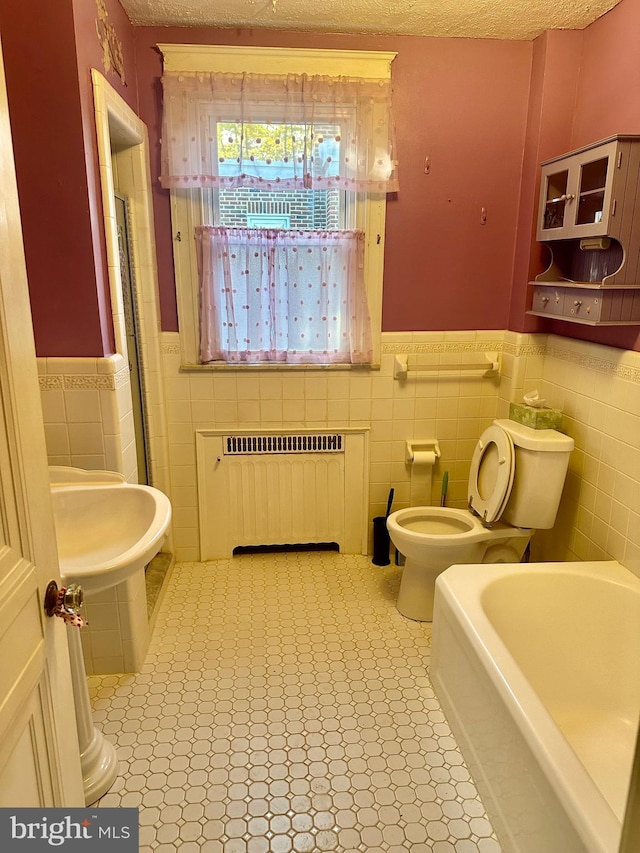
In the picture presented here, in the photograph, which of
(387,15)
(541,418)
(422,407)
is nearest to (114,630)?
(422,407)

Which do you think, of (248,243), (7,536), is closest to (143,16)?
(248,243)

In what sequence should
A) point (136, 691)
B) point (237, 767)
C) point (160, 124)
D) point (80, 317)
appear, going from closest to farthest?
point (237, 767) < point (80, 317) < point (136, 691) < point (160, 124)

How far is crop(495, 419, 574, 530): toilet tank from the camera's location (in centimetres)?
231

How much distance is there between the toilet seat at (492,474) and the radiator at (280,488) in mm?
608

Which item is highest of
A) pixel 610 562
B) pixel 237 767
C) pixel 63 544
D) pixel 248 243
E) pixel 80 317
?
pixel 248 243

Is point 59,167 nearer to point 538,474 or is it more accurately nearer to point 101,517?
point 101,517

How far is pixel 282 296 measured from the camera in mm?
2740

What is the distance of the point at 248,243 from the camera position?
8.78ft

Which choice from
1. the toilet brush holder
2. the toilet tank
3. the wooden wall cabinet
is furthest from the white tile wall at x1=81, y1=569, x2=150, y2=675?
the wooden wall cabinet

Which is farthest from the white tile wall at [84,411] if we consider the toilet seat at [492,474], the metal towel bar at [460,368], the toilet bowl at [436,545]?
the toilet seat at [492,474]

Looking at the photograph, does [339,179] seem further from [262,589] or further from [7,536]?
[7,536]

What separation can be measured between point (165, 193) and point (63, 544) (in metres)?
1.65

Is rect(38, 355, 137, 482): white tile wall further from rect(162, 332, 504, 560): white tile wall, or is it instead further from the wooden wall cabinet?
the wooden wall cabinet

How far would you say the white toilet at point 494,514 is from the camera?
234cm
